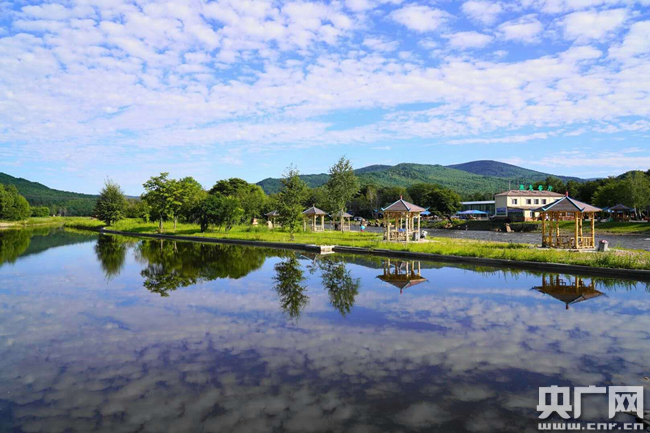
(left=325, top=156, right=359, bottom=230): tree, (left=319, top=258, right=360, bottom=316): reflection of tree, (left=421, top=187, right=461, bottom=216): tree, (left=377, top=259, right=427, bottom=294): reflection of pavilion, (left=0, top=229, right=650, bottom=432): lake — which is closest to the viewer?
(left=0, top=229, right=650, bottom=432): lake

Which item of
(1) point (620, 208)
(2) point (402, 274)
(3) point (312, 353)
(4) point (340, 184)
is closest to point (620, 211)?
(1) point (620, 208)

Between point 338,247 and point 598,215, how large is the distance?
168 ft

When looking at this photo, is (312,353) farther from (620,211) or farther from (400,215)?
(620,211)

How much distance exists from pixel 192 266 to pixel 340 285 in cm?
818

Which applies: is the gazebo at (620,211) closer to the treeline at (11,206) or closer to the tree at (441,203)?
the tree at (441,203)

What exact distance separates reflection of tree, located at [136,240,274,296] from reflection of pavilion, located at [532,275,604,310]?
10262mm

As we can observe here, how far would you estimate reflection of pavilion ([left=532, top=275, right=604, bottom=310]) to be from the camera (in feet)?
36.3

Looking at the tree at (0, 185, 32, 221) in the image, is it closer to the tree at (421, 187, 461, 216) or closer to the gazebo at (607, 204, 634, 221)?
the tree at (421, 187, 461, 216)

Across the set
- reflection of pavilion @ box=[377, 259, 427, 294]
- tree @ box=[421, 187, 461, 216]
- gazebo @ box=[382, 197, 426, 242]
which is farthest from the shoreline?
tree @ box=[421, 187, 461, 216]

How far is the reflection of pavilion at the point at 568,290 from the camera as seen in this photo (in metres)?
11.1

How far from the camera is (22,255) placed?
928 inches

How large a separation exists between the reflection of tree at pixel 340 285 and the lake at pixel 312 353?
127mm

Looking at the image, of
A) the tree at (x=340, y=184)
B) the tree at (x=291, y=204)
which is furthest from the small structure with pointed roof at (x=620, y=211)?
the tree at (x=291, y=204)

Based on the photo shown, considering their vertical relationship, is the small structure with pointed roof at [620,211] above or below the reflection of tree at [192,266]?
above
